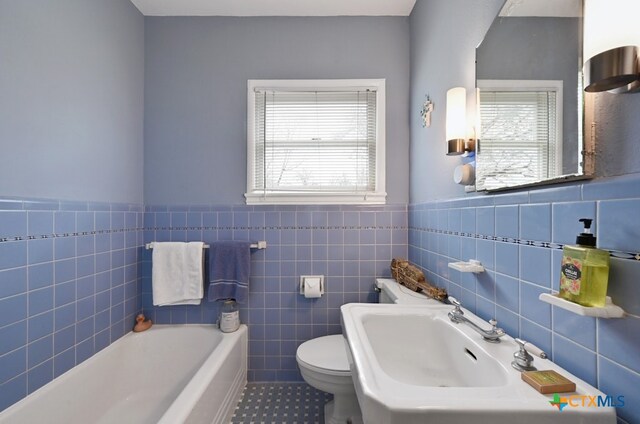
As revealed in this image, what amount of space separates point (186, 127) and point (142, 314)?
134 centimetres

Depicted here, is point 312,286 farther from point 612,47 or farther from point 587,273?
point 612,47

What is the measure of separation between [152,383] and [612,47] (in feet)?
8.20

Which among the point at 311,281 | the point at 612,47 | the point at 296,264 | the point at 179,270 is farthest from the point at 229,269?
the point at 612,47

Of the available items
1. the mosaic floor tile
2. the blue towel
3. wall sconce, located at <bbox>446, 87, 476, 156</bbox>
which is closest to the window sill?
the blue towel

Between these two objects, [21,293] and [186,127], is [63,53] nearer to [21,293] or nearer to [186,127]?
[186,127]

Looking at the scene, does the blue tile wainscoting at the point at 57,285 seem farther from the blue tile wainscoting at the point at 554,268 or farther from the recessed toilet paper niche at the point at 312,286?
the blue tile wainscoting at the point at 554,268

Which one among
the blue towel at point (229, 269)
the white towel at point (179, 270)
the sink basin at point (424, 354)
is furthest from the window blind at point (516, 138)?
the white towel at point (179, 270)

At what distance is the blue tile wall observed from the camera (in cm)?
194

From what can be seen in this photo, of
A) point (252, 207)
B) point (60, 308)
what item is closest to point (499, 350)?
point (252, 207)

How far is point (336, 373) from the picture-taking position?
137 cm

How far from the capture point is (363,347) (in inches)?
32.8

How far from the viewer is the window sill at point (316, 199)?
1.93m

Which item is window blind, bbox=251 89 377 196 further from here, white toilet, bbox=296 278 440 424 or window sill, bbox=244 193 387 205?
white toilet, bbox=296 278 440 424

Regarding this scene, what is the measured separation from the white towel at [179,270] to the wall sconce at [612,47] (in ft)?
6.40
